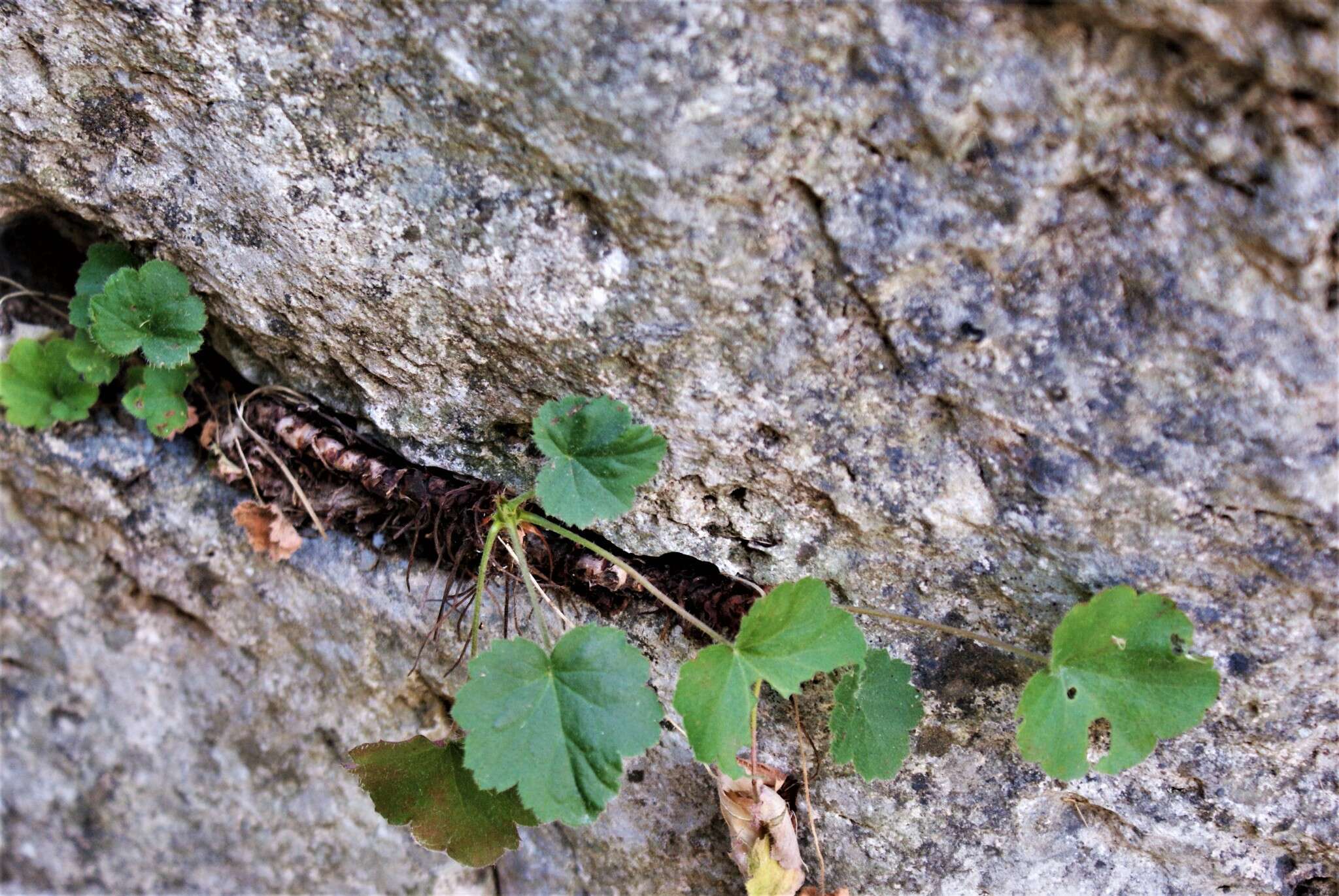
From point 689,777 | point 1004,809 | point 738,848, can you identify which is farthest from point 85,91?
point 1004,809

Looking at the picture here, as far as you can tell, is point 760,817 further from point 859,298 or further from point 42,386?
point 42,386

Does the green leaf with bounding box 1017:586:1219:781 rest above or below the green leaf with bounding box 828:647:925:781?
above

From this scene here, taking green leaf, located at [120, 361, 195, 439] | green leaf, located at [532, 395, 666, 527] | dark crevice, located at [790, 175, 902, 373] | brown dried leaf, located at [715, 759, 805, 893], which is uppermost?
dark crevice, located at [790, 175, 902, 373]

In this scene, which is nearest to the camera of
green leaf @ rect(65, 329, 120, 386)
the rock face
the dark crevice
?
the rock face

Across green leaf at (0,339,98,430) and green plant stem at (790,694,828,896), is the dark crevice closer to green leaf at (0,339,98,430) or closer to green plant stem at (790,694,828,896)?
green plant stem at (790,694,828,896)

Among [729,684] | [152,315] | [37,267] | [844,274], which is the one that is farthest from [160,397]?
[844,274]

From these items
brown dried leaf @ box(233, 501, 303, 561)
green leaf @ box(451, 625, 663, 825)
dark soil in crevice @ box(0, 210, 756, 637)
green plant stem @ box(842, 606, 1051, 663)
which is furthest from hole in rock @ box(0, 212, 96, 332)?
green plant stem @ box(842, 606, 1051, 663)

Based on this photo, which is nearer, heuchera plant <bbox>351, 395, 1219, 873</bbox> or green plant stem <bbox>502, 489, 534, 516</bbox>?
heuchera plant <bbox>351, 395, 1219, 873</bbox>

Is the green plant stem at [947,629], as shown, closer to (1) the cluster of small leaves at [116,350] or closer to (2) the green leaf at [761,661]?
(2) the green leaf at [761,661]

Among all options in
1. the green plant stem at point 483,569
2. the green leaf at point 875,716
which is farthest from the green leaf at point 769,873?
the green plant stem at point 483,569
